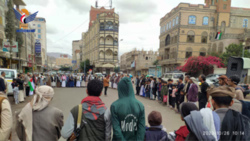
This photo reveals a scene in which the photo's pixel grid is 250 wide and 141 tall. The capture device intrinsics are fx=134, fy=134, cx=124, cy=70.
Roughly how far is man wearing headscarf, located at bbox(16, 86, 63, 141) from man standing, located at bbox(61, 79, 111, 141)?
1.06 ft

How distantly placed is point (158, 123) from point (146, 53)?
60.3 m

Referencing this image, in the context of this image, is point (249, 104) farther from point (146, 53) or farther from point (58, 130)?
point (146, 53)

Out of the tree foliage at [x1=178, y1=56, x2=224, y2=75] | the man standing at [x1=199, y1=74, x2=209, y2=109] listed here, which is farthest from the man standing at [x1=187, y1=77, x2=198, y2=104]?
the tree foliage at [x1=178, y1=56, x2=224, y2=75]

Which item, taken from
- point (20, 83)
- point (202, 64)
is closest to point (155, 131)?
point (20, 83)

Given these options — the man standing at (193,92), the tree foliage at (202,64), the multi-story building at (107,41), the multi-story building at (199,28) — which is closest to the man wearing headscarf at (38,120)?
the man standing at (193,92)

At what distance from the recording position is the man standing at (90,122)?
1.78 metres

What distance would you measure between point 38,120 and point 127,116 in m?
1.26

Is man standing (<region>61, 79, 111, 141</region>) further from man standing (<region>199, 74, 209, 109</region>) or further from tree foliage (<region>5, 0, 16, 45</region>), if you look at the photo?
tree foliage (<region>5, 0, 16, 45</region>)

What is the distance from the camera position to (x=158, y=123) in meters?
2.21

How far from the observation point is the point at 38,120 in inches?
74.9

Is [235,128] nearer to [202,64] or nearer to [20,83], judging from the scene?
[20,83]

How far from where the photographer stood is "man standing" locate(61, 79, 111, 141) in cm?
178

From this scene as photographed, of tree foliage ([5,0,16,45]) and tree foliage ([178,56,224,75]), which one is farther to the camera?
tree foliage ([178,56,224,75])

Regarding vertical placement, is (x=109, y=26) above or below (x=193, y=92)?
above
